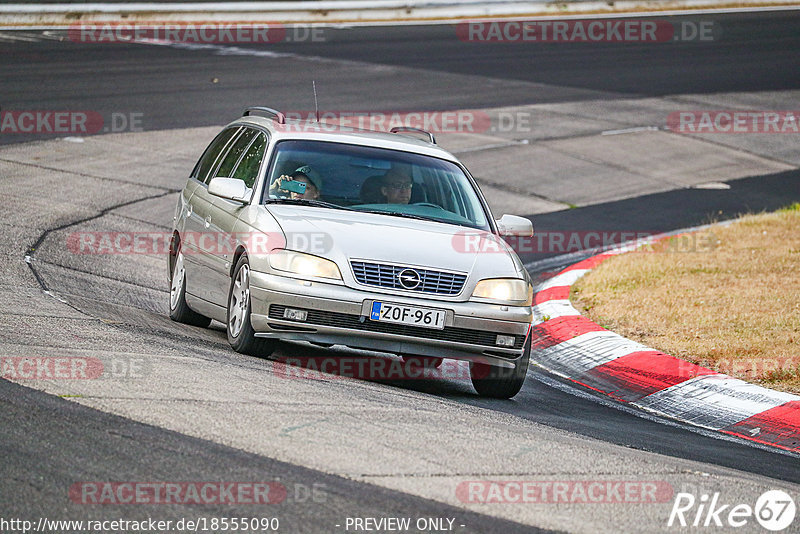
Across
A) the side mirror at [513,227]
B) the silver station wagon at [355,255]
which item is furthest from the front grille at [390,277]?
the side mirror at [513,227]

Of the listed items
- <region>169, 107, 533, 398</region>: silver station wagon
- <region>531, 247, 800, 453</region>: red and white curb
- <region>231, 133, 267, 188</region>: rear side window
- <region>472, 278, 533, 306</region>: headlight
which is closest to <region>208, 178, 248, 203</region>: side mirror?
<region>169, 107, 533, 398</region>: silver station wagon

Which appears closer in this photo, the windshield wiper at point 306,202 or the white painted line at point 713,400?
the white painted line at point 713,400

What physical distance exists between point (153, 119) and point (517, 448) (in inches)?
580

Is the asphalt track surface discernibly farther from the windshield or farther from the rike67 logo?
the windshield

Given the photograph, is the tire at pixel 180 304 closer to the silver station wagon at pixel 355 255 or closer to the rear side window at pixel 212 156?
the silver station wagon at pixel 355 255

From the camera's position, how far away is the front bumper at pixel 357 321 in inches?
295

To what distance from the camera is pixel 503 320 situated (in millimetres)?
7785

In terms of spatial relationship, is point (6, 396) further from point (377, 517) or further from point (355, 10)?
point (355, 10)

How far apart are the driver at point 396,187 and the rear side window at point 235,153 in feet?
4.24

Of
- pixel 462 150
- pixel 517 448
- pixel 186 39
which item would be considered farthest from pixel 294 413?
pixel 186 39

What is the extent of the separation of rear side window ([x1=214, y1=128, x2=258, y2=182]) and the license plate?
2423mm

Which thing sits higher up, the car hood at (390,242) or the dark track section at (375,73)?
the car hood at (390,242)

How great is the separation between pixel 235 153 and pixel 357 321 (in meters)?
2.59

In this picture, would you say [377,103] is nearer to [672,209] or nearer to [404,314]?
[672,209]
